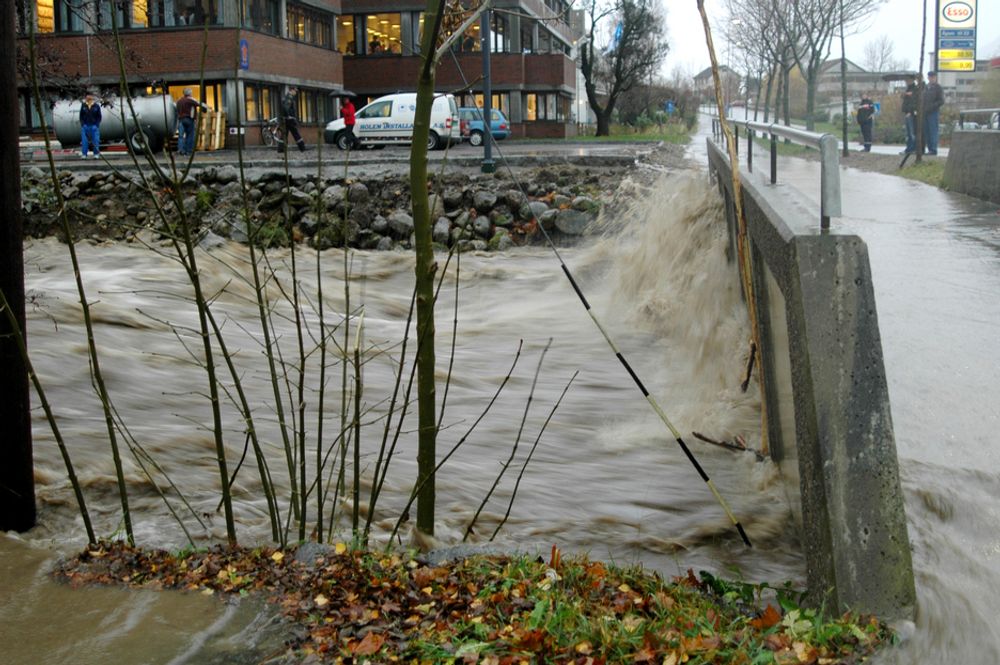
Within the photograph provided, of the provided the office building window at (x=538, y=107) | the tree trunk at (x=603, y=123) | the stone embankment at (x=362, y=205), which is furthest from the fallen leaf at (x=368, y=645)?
the tree trunk at (x=603, y=123)

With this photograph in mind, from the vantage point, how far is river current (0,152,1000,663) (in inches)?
187

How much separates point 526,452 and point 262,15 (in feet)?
125

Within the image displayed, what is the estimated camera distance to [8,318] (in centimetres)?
539

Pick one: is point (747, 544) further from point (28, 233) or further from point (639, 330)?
point (28, 233)

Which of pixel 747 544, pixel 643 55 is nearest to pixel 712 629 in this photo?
pixel 747 544

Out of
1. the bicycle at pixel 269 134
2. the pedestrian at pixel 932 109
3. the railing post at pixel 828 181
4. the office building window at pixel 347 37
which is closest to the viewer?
the railing post at pixel 828 181

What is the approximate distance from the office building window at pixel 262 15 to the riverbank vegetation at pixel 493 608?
124 ft

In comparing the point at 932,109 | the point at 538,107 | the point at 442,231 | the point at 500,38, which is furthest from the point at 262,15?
the point at 442,231

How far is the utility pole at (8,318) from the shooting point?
17.8 feet

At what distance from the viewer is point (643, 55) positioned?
61.2 m

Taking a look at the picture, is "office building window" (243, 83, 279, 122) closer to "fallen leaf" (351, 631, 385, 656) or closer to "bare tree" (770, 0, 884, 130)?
"bare tree" (770, 0, 884, 130)

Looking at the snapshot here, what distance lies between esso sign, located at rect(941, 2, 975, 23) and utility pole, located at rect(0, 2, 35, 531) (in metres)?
29.0

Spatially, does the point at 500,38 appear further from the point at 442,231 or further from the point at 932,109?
the point at 442,231

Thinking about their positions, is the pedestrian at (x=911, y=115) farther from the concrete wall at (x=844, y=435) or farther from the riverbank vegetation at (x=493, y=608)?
the riverbank vegetation at (x=493, y=608)
